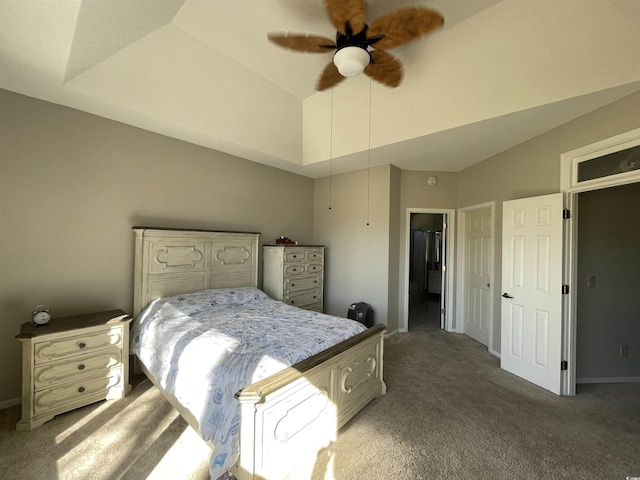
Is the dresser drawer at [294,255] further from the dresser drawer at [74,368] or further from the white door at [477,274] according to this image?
the white door at [477,274]

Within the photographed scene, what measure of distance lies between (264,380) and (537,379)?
293cm

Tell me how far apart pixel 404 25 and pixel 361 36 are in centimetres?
30

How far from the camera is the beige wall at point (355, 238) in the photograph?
4.09 m

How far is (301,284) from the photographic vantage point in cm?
399

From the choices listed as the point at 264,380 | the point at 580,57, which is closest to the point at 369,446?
the point at 264,380

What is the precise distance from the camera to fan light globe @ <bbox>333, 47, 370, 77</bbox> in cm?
185

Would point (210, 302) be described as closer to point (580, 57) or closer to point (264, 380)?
point (264, 380)

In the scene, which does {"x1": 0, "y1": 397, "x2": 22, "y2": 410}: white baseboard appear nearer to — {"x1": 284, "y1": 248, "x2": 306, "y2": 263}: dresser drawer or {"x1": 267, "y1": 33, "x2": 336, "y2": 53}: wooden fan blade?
{"x1": 284, "y1": 248, "x2": 306, "y2": 263}: dresser drawer

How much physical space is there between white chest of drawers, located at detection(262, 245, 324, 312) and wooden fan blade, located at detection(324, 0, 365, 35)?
2.61 m

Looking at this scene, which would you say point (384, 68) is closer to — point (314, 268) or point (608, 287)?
point (314, 268)

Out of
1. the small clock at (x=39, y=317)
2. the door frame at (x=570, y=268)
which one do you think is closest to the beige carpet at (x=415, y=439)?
the door frame at (x=570, y=268)

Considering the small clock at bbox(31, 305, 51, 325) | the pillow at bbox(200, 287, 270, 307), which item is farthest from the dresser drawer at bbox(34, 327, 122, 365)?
the pillow at bbox(200, 287, 270, 307)

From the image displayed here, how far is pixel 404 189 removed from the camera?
439 centimetres

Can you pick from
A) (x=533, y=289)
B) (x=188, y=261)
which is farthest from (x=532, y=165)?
(x=188, y=261)
